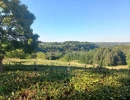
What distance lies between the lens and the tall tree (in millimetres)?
24609

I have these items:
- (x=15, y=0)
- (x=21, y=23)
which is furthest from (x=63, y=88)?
(x=15, y=0)

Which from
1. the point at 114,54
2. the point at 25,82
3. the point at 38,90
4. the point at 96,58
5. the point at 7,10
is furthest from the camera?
the point at 96,58

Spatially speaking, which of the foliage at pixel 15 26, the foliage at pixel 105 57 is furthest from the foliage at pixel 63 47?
the foliage at pixel 15 26

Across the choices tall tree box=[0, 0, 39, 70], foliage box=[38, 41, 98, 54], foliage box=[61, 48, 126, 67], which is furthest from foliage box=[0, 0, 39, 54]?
foliage box=[38, 41, 98, 54]

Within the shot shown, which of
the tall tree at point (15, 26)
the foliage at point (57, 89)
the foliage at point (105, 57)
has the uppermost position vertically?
the tall tree at point (15, 26)

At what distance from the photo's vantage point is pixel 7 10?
82.1ft

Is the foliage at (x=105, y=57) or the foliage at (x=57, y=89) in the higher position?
the foliage at (x=57, y=89)

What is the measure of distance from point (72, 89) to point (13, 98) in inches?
108

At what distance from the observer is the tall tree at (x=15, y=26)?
24.6 metres

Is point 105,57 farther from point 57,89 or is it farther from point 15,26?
point 57,89

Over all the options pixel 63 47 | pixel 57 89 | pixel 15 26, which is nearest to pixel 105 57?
pixel 15 26

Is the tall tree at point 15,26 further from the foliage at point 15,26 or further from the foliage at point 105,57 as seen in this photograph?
the foliage at point 105,57

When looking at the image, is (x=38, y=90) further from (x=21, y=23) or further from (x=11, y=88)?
(x=21, y=23)

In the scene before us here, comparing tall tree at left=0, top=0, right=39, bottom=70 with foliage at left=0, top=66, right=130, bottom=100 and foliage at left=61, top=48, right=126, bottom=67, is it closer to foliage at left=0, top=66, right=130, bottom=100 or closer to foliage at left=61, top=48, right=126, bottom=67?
foliage at left=0, top=66, right=130, bottom=100
